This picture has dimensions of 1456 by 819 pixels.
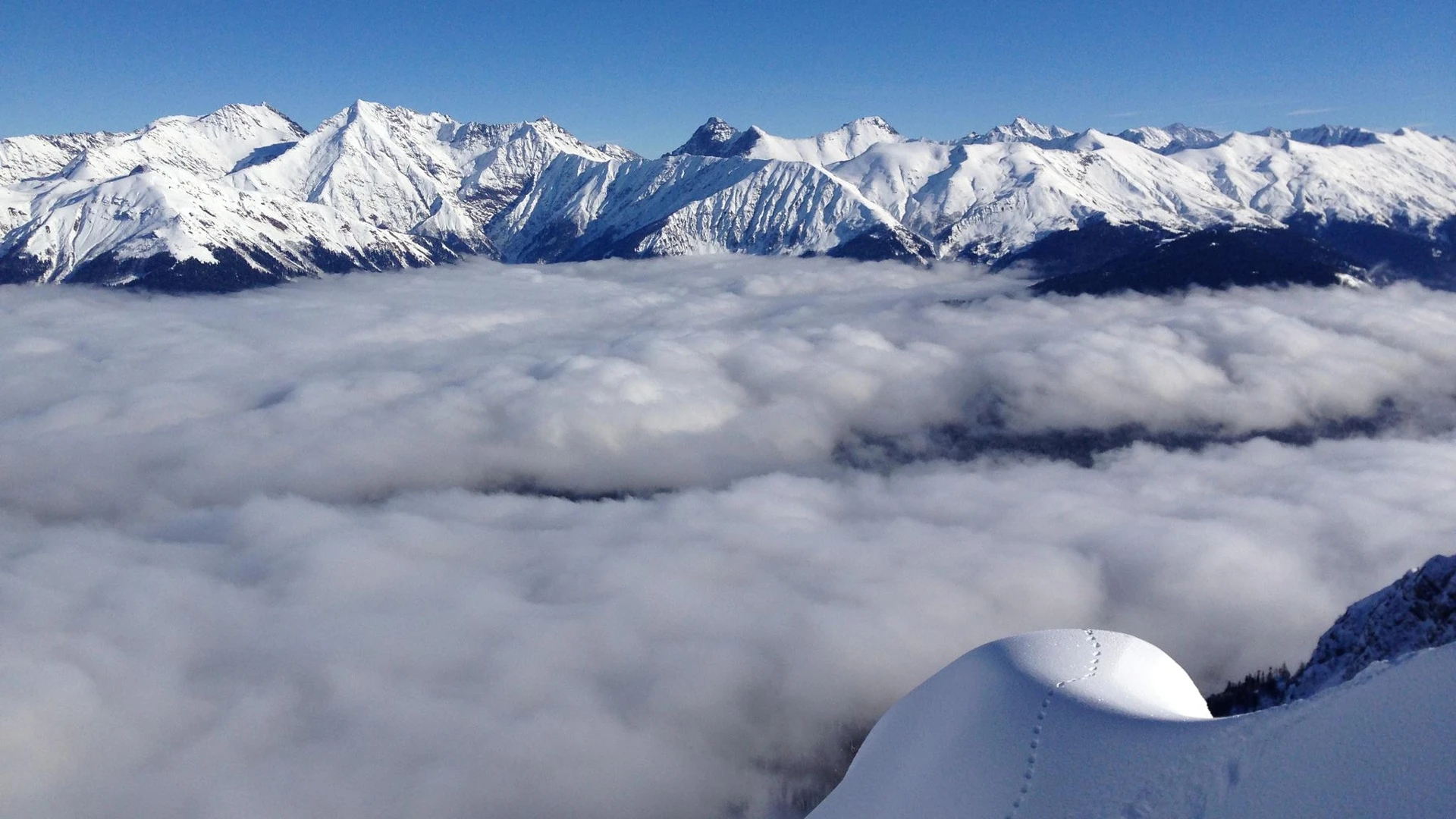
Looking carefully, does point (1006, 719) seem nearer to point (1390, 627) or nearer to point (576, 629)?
point (1390, 627)

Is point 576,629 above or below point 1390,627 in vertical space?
below

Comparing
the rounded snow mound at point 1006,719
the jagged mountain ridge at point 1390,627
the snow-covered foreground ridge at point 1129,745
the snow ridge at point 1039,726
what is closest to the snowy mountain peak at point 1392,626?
the jagged mountain ridge at point 1390,627

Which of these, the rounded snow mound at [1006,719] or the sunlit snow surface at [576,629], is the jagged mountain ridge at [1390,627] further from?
the sunlit snow surface at [576,629]

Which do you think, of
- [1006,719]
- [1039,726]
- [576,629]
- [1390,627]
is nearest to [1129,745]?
[1039,726]

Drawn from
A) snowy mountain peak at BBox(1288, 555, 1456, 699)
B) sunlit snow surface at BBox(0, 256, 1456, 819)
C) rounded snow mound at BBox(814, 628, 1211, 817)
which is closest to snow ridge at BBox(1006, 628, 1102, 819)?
rounded snow mound at BBox(814, 628, 1211, 817)

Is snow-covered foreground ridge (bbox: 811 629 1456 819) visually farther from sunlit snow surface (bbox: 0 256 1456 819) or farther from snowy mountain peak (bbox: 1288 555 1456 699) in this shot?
sunlit snow surface (bbox: 0 256 1456 819)

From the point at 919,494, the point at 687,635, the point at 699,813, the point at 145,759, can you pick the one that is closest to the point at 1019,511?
the point at 919,494

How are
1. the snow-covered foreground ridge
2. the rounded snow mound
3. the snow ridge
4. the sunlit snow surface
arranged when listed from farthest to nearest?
the sunlit snow surface < the rounded snow mound < the snow ridge < the snow-covered foreground ridge

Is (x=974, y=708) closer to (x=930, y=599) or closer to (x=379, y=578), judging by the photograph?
(x=930, y=599)

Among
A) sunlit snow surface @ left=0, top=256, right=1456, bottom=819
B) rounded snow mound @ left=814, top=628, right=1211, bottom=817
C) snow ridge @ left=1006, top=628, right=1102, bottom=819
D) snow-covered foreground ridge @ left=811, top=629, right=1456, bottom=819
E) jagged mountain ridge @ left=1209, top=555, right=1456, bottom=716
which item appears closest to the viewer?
snow-covered foreground ridge @ left=811, top=629, right=1456, bottom=819
